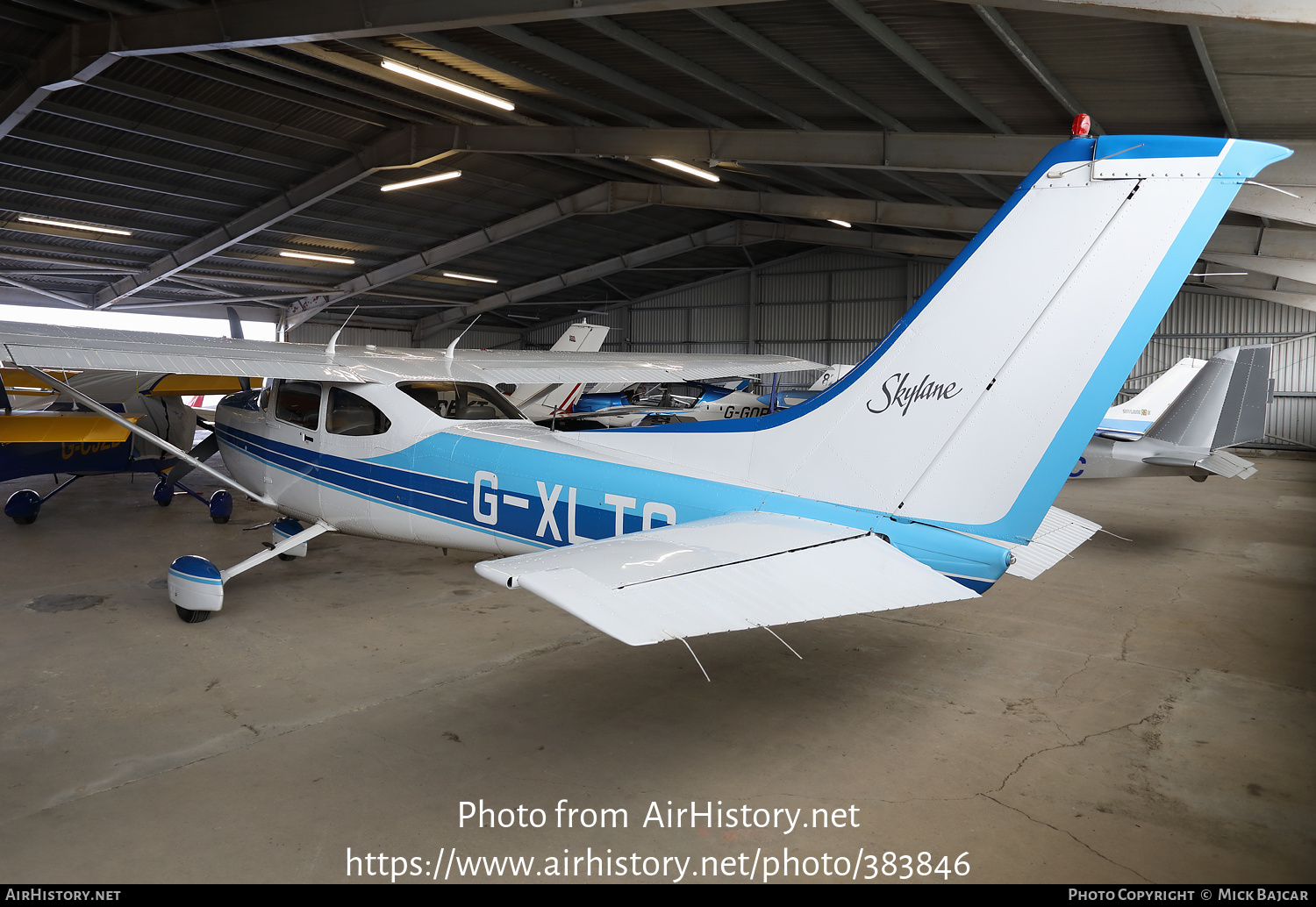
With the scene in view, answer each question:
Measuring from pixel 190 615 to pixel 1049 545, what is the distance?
19.0 feet

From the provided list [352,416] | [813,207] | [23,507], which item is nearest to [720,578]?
[352,416]

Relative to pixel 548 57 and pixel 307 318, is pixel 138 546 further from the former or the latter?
pixel 307 318

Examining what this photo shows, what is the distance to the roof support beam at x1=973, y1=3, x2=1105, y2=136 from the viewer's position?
25.3ft

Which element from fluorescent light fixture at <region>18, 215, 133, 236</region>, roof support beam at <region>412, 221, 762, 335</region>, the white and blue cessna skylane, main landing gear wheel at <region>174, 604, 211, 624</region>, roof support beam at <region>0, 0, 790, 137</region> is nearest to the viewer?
the white and blue cessna skylane

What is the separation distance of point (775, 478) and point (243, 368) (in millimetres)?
4201

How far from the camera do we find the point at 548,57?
1116 centimetres

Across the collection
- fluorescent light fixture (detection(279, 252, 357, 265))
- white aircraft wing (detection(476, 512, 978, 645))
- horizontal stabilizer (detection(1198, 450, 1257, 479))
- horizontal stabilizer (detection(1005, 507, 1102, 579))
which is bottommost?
horizontal stabilizer (detection(1198, 450, 1257, 479))

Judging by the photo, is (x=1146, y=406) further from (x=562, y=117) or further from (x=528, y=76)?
(x=528, y=76)

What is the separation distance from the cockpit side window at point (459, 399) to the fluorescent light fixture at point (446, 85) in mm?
7560

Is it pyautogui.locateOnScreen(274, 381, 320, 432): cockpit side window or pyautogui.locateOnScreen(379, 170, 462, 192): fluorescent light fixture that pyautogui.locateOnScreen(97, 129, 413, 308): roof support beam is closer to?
pyautogui.locateOnScreen(379, 170, 462, 192): fluorescent light fixture

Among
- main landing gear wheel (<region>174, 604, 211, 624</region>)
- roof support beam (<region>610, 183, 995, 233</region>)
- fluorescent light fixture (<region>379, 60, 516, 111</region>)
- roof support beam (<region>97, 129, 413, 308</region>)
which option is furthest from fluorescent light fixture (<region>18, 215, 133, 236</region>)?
main landing gear wheel (<region>174, 604, 211, 624</region>)

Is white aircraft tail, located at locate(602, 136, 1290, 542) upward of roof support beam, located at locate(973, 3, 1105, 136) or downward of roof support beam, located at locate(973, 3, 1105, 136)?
downward

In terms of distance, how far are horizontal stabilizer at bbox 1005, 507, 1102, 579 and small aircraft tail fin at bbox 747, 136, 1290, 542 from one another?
121 mm

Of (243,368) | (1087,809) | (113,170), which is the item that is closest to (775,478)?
(1087,809)
